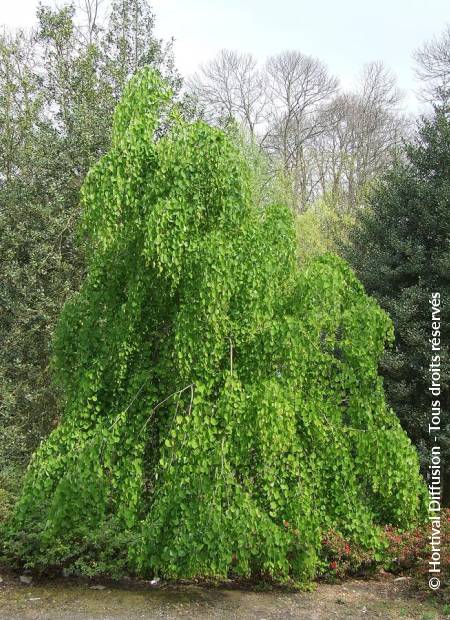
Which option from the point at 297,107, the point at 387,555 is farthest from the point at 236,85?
the point at 387,555

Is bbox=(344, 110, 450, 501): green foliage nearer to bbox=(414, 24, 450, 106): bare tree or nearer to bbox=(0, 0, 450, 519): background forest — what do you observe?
bbox=(0, 0, 450, 519): background forest

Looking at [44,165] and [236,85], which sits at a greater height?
[236,85]

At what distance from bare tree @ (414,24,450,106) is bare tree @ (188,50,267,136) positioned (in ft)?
23.3

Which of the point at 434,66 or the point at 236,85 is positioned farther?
the point at 236,85

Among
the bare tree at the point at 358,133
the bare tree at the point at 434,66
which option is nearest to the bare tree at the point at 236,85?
the bare tree at the point at 358,133

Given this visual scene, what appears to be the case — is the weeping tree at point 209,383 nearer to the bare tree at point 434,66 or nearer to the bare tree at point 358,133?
the bare tree at point 434,66

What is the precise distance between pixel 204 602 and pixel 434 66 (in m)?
8.43

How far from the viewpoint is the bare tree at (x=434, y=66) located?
30.2ft

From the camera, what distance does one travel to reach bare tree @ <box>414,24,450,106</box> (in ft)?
30.2

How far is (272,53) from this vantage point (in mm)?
17719

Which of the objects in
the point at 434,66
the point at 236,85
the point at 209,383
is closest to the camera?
the point at 209,383

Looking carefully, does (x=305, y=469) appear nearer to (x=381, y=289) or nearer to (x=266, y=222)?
(x=266, y=222)

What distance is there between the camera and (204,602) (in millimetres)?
4312

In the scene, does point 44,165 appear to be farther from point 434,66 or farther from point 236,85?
point 236,85
